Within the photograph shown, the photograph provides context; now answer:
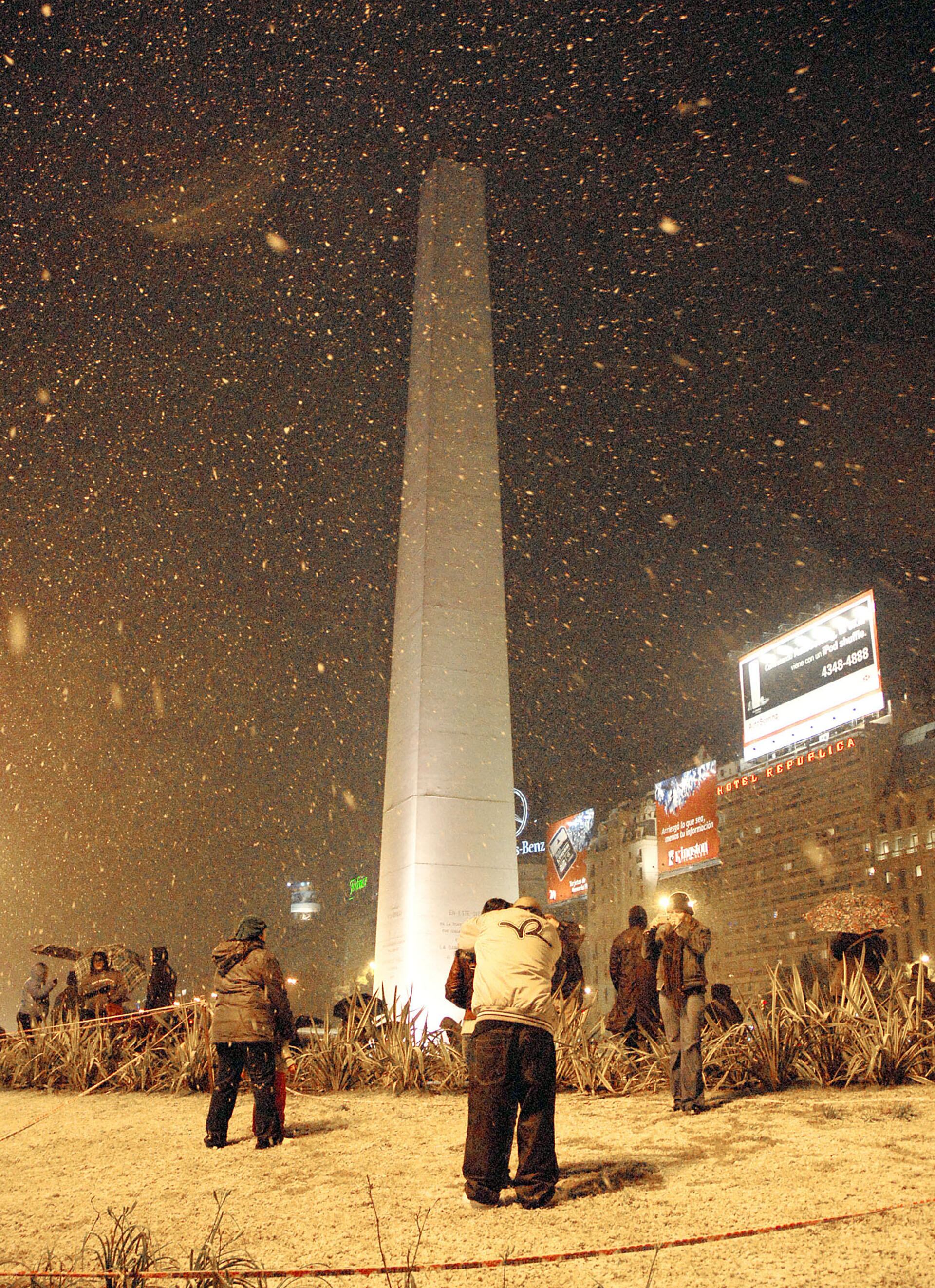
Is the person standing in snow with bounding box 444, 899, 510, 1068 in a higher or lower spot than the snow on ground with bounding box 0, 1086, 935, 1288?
higher

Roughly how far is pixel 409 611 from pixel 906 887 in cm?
6828

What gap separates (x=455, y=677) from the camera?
14492 mm

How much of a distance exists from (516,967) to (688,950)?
238cm

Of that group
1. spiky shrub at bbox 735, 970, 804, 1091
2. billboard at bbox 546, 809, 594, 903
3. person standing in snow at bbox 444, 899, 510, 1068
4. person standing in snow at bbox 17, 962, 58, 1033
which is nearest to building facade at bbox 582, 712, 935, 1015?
billboard at bbox 546, 809, 594, 903

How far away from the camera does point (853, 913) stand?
53.4m

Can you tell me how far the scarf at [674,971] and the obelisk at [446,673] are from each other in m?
6.65

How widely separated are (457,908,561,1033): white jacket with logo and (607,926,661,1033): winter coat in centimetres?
372

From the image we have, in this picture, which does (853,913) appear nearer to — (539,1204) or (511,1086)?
(539,1204)

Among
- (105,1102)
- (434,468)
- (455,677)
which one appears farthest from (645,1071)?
(434,468)

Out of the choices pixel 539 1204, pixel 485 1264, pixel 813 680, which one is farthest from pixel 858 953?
pixel 813 680

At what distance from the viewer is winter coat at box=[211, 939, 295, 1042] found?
6.05 m

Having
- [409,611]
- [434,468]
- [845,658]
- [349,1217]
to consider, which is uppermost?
[845,658]

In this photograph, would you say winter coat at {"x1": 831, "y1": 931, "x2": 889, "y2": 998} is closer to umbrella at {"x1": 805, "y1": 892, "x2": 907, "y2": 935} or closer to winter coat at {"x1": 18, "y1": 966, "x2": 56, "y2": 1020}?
winter coat at {"x1": 18, "y1": 966, "x2": 56, "y2": 1020}

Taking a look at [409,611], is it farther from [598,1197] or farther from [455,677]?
[598,1197]
